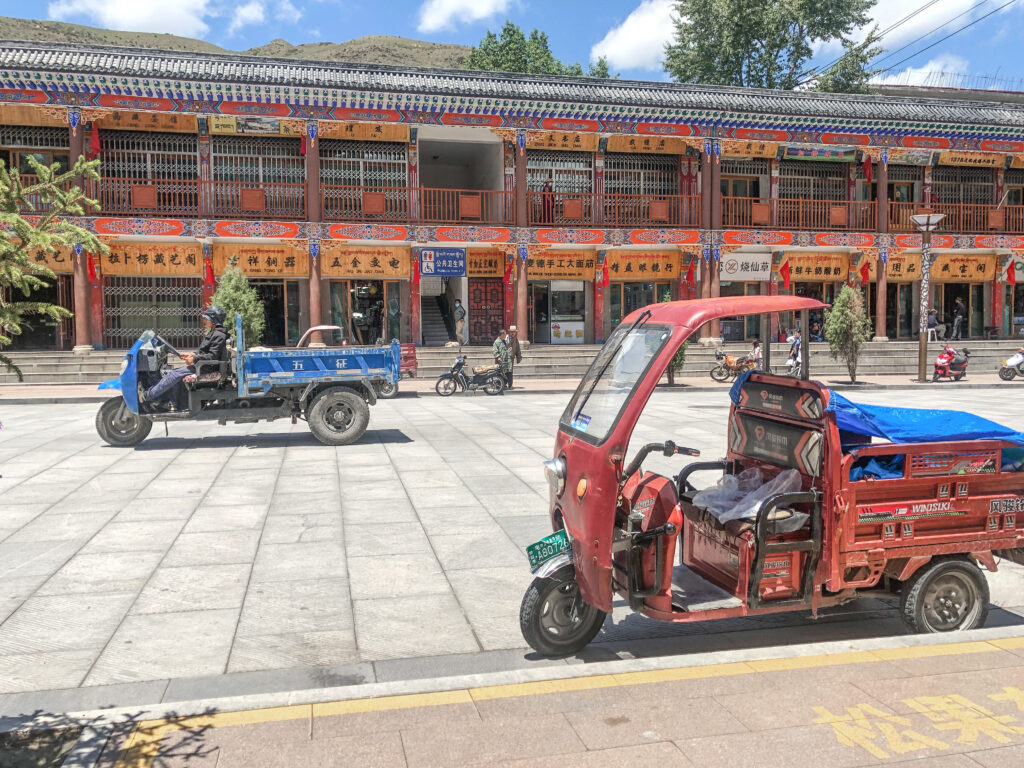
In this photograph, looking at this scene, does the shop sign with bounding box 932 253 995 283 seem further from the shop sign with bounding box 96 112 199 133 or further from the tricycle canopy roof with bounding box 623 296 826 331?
the tricycle canopy roof with bounding box 623 296 826 331

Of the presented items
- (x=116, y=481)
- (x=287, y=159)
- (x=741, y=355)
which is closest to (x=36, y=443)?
(x=116, y=481)

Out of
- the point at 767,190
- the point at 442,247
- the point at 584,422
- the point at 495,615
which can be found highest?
the point at 767,190

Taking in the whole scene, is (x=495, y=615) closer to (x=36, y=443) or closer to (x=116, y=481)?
(x=116, y=481)

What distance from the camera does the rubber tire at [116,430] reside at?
35.2ft

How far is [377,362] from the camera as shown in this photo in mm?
11305

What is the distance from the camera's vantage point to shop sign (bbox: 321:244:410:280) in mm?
24938

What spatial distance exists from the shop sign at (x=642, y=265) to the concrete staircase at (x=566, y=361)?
3235 mm

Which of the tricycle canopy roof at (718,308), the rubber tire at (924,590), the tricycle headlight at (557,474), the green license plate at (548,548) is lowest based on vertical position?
the rubber tire at (924,590)

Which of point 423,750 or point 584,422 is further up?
point 584,422

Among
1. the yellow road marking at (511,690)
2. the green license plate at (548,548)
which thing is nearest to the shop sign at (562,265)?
the green license plate at (548,548)

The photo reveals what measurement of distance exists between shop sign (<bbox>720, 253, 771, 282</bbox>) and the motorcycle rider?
20.0m

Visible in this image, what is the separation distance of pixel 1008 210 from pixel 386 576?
31.5 meters

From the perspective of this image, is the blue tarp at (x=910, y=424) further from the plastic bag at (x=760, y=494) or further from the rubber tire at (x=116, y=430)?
the rubber tire at (x=116, y=430)

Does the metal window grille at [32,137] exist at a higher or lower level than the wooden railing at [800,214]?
higher
